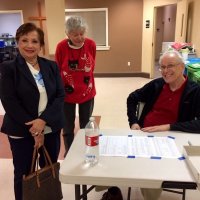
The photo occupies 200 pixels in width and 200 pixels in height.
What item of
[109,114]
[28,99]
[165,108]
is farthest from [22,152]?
[109,114]

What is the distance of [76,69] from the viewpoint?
7.26ft

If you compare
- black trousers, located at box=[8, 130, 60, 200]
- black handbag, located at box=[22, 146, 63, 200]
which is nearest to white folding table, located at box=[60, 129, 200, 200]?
black handbag, located at box=[22, 146, 63, 200]

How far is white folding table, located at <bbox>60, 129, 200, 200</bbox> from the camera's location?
3.42ft

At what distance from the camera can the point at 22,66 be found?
1474mm

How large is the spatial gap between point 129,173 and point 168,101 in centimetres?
87

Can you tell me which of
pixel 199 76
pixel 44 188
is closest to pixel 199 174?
pixel 44 188

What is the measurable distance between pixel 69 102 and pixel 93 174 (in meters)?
1.28

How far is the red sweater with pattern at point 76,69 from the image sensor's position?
7.21 feet

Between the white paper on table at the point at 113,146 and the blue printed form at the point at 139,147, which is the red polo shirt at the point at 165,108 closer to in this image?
the blue printed form at the point at 139,147

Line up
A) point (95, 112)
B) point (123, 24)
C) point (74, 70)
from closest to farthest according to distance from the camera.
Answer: point (74, 70) → point (95, 112) → point (123, 24)

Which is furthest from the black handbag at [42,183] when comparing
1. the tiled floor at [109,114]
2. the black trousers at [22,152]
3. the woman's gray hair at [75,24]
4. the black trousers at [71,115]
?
the woman's gray hair at [75,24]

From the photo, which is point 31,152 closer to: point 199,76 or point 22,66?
point 22,66

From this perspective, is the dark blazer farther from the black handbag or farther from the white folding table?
the white folding table

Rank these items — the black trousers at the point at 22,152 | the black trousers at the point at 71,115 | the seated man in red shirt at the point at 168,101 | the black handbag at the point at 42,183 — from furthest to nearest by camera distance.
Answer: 1. the black trousers at the point at 71,115
2. the seated man in red shirt at the point at 168,101
3. the black trousers at the point at 22,152
4. the black handbag at the point at 42,183
